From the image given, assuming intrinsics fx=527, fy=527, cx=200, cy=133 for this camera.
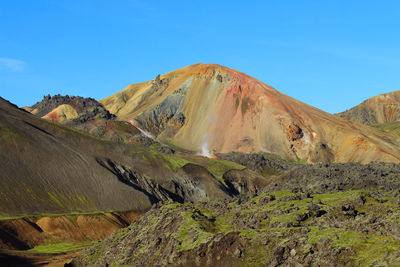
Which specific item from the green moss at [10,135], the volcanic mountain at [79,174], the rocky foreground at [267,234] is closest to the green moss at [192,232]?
the rocky foreground at [267,234]

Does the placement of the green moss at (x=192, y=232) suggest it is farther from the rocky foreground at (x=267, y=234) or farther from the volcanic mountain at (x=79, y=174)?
the volcanic mountain at (x=79, y=174)

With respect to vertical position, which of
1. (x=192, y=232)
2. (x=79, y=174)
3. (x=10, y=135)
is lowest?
(x=192, y=232)

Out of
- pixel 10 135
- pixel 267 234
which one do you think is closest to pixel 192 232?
pixel 267 234

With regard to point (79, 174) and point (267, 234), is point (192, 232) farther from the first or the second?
point (79, 174)

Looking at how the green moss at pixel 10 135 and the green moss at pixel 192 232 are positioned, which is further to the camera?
the green moss at pixel 10 135

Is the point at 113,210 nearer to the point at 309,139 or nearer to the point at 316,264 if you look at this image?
the point at 316,264

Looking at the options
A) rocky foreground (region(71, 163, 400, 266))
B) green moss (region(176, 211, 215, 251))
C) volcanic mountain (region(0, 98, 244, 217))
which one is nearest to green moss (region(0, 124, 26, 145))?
volcanic mountain (region(0, 98, 244, 217))

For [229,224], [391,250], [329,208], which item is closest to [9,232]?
[229,224]

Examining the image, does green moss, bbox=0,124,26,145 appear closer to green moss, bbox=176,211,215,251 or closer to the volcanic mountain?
the volcanic mountain

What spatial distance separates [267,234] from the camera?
3419 cm

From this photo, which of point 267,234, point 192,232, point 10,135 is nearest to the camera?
point 267,234

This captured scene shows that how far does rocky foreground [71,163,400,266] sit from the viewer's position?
96.6ft

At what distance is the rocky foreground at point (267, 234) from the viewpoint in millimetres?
29453

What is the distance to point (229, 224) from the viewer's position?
4212 cm
